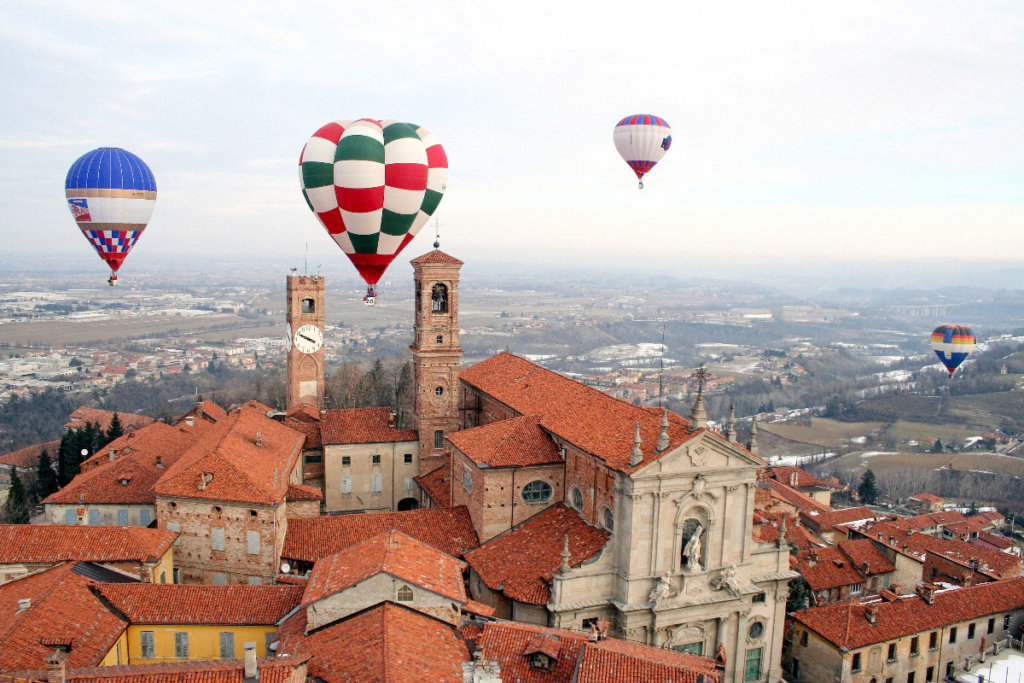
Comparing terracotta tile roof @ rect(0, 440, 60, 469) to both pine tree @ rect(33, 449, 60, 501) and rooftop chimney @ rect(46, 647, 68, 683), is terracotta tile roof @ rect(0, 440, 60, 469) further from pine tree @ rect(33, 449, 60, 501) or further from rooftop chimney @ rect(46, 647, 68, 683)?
rooftop chimney @ rect(46, 647, 68, 683)

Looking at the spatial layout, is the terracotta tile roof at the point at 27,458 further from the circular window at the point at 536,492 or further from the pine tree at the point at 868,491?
the pine tree at the point at 868,491

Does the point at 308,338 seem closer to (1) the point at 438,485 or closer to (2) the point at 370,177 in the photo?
(1) the point at 438,485

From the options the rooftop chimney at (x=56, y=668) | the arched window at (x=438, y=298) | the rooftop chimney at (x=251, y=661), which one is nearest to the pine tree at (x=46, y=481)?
the arched window at (x=438, y=298)

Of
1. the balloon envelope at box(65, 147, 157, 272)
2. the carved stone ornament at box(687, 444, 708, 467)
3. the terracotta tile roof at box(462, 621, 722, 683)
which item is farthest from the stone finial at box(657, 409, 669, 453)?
the balloon envelope at box(65, 147, 157, 272)

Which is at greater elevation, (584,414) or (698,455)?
(584,414)

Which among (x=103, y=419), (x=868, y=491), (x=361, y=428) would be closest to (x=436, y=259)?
(x=361, y=428)

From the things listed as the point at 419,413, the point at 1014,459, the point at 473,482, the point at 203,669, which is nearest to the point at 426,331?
the point at 419,413
